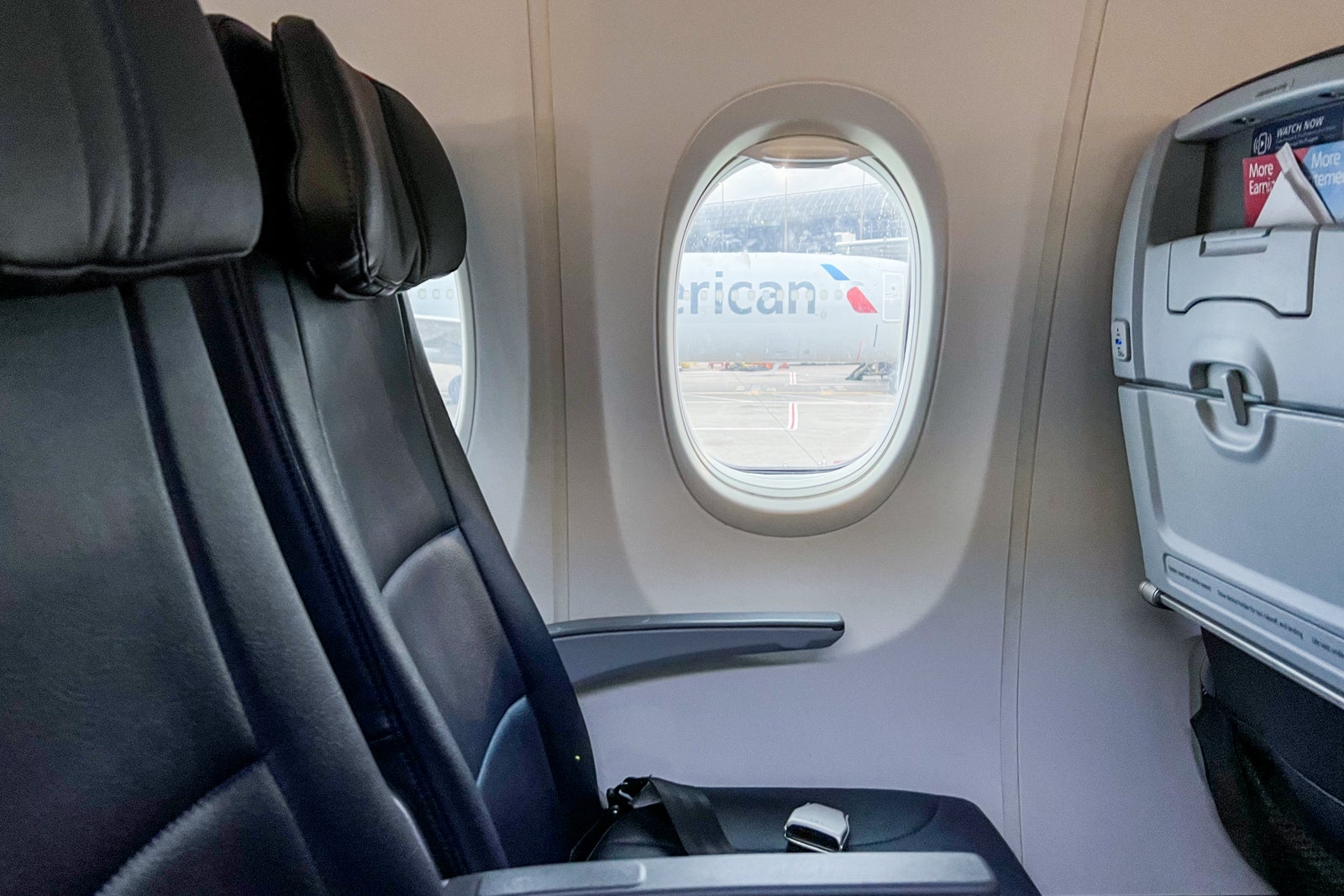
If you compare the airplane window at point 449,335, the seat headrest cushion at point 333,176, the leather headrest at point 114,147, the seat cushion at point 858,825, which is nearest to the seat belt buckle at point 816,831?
the seat cushion at point 858,825

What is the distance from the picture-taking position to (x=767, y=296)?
6.30 ft

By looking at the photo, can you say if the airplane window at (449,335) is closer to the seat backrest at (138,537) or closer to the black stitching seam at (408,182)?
the black stitching seam at (408,182)

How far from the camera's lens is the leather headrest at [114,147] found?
492 millimetres

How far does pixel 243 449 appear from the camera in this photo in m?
0.89

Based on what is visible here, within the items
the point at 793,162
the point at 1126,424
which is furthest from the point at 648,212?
the point at 1126,424

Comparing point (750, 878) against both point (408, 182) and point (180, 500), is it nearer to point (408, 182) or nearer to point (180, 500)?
point (180, 500)

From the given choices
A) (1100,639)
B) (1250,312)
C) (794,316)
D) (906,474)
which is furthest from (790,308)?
(1100,639)

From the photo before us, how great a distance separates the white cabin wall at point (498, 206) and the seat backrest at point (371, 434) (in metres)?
0.41

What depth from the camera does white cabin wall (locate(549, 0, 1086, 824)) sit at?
1668 millimetres

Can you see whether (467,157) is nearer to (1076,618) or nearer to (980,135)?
(980,135)

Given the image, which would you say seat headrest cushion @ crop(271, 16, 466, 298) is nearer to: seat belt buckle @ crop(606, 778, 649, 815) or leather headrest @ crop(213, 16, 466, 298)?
leather headrest @ crop(213, 16, 466, 298)

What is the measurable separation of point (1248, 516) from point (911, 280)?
2.60ft

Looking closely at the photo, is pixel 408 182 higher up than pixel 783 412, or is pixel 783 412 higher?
pixel 408 182

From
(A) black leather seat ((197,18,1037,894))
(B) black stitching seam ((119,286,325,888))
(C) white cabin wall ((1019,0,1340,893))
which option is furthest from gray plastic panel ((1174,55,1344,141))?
(B) black stitching seam ((119,286,325,888))
